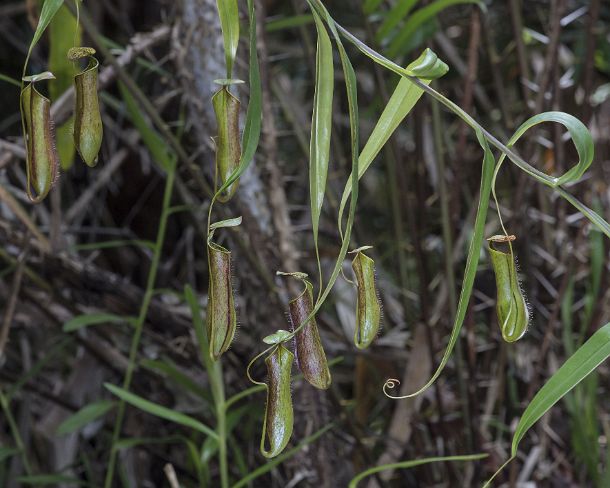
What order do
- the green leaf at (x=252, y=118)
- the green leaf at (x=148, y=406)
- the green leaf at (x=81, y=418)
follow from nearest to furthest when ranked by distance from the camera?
the green leaf at (x=252, y=118) → the green leaf at (x=148, y=406) → the green leaf at (x=81, y=418)

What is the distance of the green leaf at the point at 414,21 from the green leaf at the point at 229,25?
0.45m

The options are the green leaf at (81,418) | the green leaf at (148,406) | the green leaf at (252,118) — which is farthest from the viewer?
the green leaf at (81,418)

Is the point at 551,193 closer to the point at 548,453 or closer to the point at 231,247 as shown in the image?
the point at 548,453

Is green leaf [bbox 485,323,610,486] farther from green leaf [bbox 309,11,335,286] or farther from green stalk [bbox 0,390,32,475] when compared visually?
green stalk [bbox 0,390,32,475]

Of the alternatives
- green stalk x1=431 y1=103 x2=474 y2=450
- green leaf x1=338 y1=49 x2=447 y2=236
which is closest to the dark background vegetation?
green stalk x1=431 y1=103 x2=474 y2=450

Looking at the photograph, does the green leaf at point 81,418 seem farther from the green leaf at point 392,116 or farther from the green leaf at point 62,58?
the green leaf at point 392,116

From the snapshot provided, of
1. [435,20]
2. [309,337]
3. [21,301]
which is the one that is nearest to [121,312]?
[21,301]

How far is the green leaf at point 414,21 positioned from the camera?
774mm

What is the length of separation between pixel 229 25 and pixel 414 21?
1.58 ft

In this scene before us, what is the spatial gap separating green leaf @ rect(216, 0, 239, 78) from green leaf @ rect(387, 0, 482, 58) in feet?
1.49

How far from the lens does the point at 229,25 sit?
35 centimetres

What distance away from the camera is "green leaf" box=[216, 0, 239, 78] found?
347mm

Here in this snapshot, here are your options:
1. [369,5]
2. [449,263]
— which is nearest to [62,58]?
[369,5]

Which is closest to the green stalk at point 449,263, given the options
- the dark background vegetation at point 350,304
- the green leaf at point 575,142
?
the dark background vegetation at point 350,304
